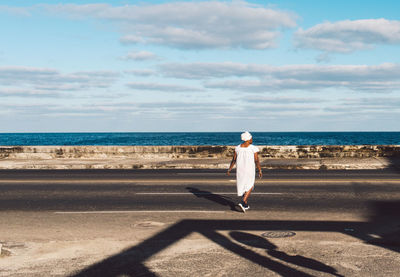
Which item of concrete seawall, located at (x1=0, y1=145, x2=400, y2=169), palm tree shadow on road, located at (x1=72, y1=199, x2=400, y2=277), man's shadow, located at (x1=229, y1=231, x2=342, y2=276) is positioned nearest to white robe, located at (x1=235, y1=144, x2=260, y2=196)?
palm tree shadow on road, located at (x1=72, y1=199, x2=400, y2=277)

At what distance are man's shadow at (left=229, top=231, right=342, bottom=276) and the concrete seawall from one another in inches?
529

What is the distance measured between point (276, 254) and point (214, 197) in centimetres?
542

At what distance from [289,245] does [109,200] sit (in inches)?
227

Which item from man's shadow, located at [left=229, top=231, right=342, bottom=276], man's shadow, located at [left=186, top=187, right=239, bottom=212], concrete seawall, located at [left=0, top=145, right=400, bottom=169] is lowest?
man's shadow, located at [left=229, top=231, right=342, bottom=276]

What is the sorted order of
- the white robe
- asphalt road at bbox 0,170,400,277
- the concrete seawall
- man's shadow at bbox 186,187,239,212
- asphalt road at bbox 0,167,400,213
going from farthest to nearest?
the concrete seawall
man's shadow at bbox 186,187,239,212
asphalt road at bbox 0,167,400,213
the white robe
asphalt road at bbox 0,170,400,277

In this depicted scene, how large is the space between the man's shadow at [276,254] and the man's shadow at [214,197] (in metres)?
2.52

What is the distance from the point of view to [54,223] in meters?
8.41

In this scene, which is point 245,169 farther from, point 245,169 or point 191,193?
point 191,193

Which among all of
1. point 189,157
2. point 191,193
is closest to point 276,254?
point 191,193

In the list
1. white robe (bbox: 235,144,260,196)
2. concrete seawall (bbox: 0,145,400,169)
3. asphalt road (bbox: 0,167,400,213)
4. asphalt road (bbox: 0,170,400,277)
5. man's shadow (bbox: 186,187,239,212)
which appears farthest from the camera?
concrete seawall (bbox: 0,145,400,169)

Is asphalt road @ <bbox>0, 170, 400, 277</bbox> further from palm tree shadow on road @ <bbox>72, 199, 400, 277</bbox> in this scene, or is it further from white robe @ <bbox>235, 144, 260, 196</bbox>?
white robe @ <bbox>235, 144, 260, 196</bbox>

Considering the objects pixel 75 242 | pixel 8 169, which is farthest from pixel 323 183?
pixel 8 169

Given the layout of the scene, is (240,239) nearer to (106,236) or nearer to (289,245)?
(289,245)

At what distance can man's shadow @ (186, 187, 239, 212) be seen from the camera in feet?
33.8
